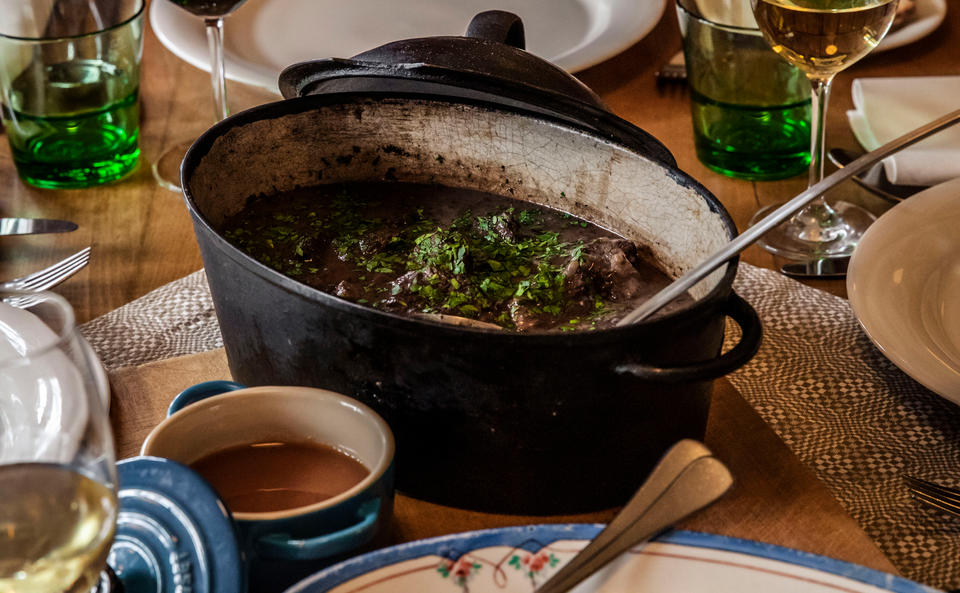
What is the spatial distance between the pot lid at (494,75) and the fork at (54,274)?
1.47ft

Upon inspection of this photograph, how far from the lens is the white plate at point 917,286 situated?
1.15 m

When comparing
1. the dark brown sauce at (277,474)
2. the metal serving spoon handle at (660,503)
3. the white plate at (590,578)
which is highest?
the metal serving spoon handle at (660,503)

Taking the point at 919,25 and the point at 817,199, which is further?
the point at 919,25

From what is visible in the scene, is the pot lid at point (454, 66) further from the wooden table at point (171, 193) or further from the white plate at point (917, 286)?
the wooden table at point (171, 193)

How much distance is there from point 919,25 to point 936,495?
127cm

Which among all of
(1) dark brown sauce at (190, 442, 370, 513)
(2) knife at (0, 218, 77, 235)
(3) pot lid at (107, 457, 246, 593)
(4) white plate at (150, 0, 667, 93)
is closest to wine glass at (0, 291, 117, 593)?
(3) pot lid at (107, 457, 246, 593)

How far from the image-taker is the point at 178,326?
1.43 metres

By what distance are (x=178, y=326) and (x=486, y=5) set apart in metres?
1.00

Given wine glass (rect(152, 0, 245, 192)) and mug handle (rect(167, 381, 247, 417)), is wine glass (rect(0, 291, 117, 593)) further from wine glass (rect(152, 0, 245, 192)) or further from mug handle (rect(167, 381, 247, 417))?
wine glass (rect(152, 0, 245, 192))

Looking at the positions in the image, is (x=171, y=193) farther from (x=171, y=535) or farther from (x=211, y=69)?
(x=171, y=535)

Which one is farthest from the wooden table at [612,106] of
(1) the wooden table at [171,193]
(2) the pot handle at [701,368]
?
(2) the pot handle at [701,368]

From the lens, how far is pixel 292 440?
97cm

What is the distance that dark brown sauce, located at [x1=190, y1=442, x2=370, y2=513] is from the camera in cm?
91

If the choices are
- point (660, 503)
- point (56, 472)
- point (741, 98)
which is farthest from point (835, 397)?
point (56, 472)
